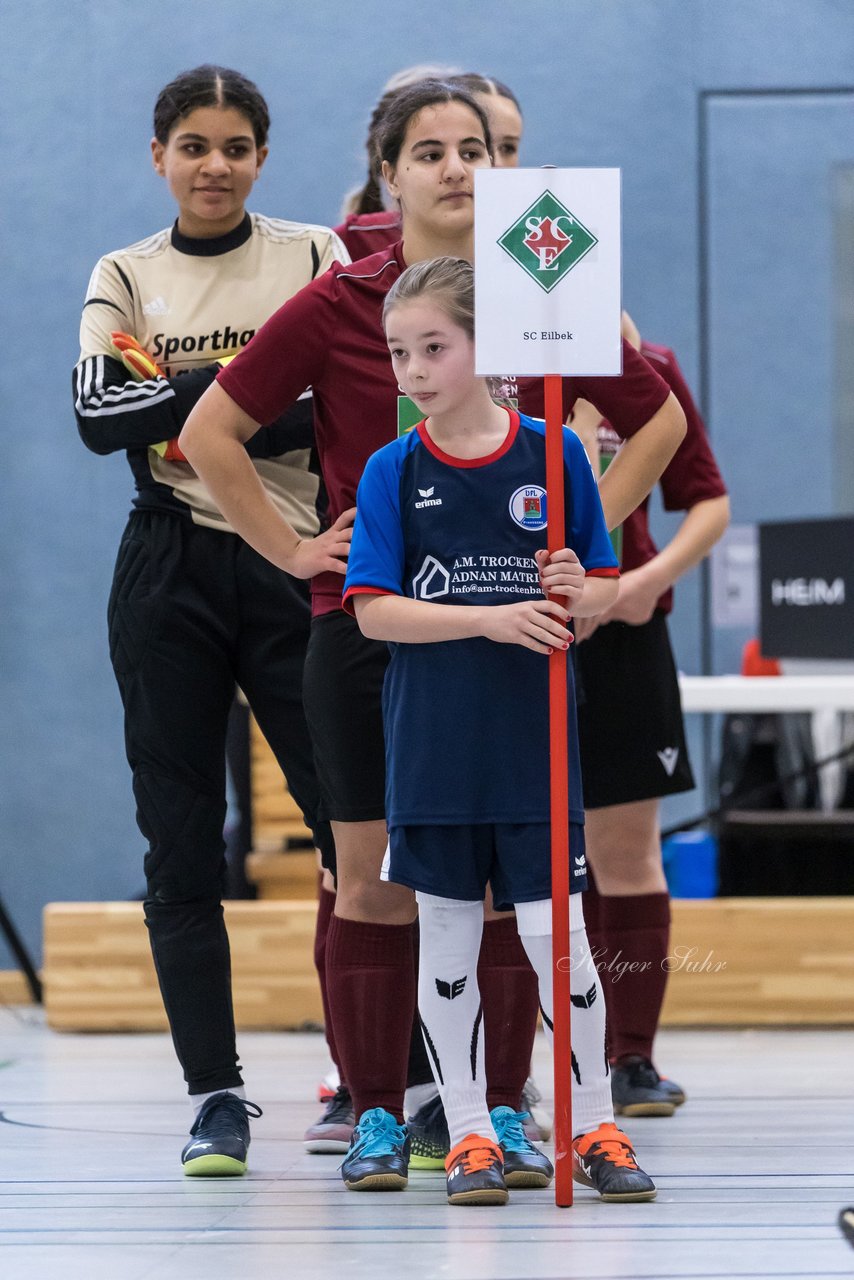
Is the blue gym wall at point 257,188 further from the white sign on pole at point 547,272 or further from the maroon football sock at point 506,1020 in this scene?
the white sign on pole at point 547,272

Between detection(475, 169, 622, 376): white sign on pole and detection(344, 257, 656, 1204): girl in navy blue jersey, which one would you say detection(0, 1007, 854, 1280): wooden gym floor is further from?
detection(475, 169, 622, 376): white sign on pole

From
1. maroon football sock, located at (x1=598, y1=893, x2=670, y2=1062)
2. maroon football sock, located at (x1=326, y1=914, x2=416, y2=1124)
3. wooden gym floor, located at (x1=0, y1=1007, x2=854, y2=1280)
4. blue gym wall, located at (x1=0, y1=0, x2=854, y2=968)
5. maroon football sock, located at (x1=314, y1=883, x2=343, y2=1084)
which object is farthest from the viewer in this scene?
blue gym wall, located at (x1=0, y1=0, x2=854, y2=968)

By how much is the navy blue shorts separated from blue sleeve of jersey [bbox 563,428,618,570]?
0.33m

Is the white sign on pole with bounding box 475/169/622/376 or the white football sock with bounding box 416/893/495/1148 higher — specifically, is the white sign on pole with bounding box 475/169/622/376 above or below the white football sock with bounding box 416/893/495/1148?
above

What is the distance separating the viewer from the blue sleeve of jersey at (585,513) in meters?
2.05

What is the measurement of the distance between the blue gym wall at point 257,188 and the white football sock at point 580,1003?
299 centimetres

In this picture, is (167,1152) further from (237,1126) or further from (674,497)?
(674,497)

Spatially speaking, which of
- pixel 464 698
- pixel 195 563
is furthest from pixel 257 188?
pixel 464 698

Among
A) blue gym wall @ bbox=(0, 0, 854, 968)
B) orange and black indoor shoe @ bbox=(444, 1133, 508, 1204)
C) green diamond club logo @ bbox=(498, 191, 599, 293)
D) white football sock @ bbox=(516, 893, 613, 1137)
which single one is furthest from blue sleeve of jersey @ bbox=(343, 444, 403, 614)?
blue gym wall @ bbox=(0, 0, 854, 968)

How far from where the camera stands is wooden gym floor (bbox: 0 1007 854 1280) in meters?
1.73

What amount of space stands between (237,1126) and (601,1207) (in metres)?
0.58

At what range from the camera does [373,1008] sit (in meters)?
2.15

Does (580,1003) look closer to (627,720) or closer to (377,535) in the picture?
(377,535)

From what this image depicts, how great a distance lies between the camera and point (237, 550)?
7.81ft
